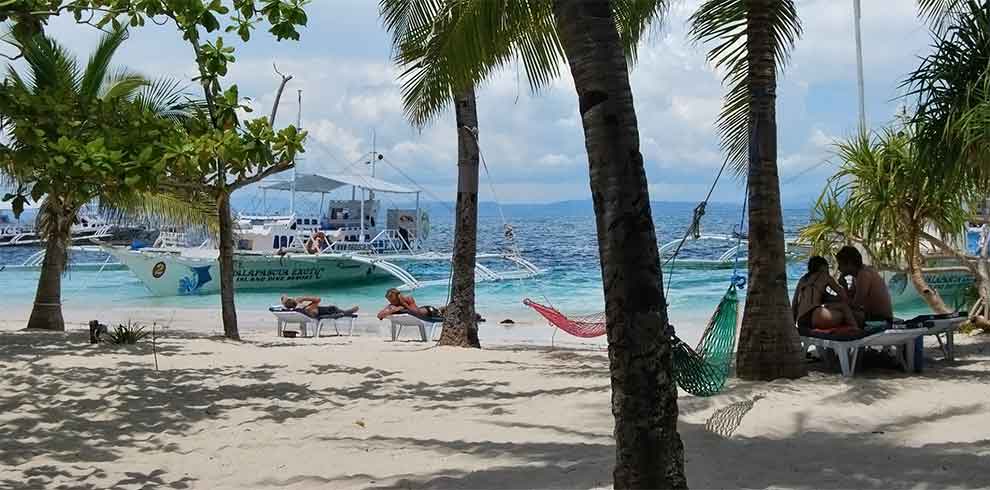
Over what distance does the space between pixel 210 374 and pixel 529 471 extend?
178 inches

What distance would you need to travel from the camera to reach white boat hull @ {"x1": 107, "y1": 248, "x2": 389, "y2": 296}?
30281 mm

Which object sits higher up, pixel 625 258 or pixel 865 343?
pixel 625 258

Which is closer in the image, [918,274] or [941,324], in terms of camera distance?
[941,324]

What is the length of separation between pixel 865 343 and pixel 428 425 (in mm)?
3496

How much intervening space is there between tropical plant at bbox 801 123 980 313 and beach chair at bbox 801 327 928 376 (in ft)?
6.22

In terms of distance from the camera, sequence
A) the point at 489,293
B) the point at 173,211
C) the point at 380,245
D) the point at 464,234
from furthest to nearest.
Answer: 1. the point at 380,245
2. the point at 489,293
3. the point at 173,211
4. the point at 464,234

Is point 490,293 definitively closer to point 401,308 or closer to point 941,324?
point 401,308

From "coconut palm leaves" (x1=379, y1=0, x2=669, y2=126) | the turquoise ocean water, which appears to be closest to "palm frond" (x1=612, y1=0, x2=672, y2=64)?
"coconut palm leaves" (x1=379, y1=0, x2=669, y2=126)

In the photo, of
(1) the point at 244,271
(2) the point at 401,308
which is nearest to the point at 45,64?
(2) the point at 401,308

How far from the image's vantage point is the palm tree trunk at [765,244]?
24.7 ft

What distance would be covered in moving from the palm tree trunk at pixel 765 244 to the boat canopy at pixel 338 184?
24942mm

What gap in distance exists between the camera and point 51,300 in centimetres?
1269

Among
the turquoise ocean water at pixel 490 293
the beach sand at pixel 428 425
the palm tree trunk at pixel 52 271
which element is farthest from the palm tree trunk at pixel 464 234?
the turquoise ocean water at pixel 490 293

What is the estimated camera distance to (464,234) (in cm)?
1112
